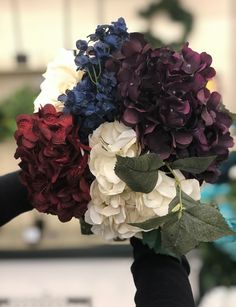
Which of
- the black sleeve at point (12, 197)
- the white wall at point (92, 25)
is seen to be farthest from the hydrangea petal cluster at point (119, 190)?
the white wall at point (92, 25)

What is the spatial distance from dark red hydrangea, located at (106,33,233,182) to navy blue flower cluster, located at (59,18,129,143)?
1cm

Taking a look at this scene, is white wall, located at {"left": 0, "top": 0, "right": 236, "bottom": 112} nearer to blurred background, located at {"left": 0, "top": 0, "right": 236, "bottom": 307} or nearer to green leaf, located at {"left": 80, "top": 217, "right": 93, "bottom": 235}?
blurred background, located at {"left": 0, "top": 0, "right": 236, "bottom": 307}

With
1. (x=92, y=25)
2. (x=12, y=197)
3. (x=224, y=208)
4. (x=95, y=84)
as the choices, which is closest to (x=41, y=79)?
(x=92, y=25)

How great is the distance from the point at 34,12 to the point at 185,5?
22.9 inches

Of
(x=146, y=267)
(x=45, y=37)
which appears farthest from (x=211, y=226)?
(x=45, y=37)

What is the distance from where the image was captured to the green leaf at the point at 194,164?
46 cm

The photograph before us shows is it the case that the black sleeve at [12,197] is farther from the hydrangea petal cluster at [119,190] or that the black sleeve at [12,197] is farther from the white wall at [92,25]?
the white wall at [92,25]

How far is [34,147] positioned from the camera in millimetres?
481

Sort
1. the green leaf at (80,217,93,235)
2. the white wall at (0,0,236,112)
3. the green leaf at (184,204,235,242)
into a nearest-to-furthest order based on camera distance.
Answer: the green leaf at (184,204,235,242) → the green leaf at (80,217,93,235) → the white wall at (0,0,236,112)

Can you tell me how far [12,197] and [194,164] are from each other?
27 centimetres

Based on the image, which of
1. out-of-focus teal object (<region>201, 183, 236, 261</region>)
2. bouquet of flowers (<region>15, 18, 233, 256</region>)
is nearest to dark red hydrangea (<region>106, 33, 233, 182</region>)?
bouquet of flowers (<region>15, 18, 233, 256</region>)

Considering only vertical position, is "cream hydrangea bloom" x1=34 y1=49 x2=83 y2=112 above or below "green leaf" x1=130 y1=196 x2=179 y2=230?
above

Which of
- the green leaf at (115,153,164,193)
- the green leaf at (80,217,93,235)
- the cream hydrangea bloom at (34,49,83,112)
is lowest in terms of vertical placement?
the green leaf at (80,217,93,235)

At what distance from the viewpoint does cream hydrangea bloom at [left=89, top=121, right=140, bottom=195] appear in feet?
1.54
